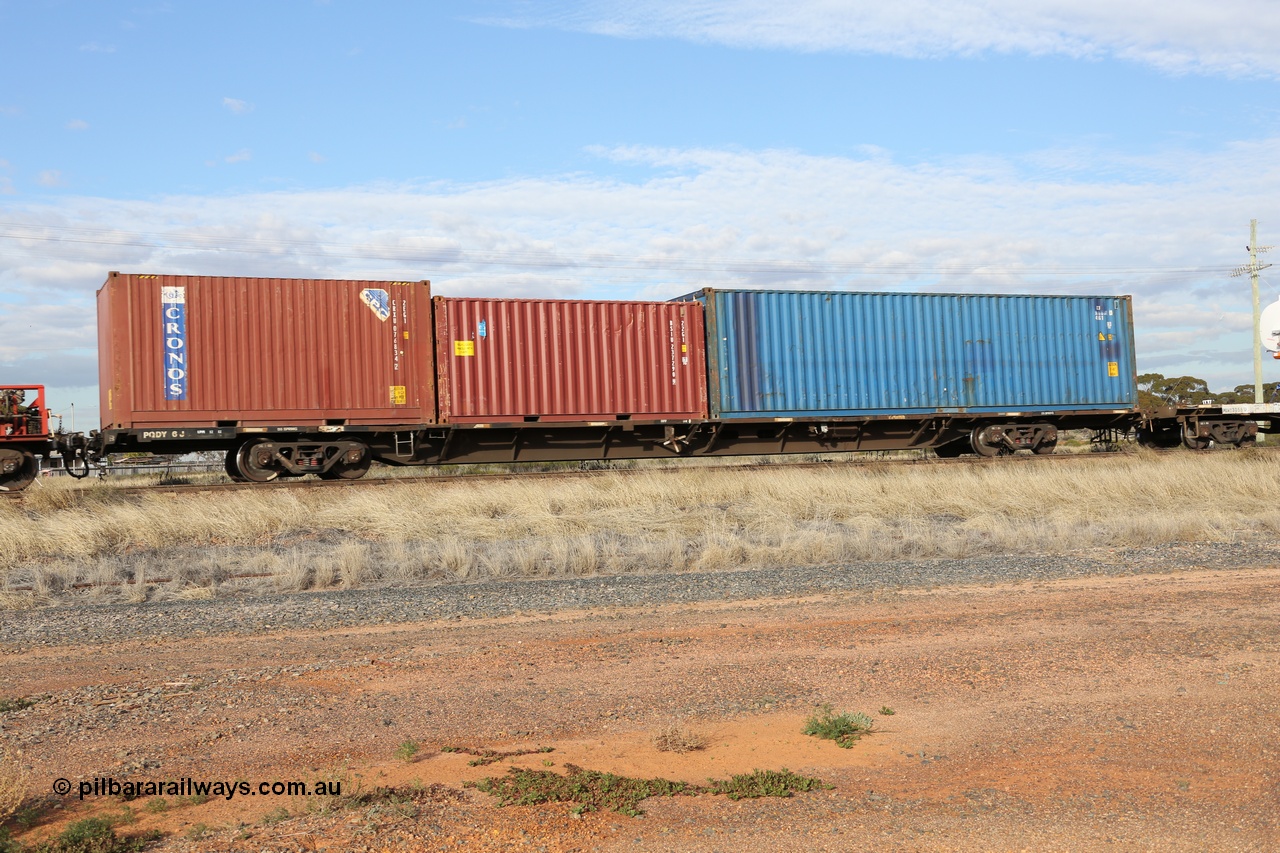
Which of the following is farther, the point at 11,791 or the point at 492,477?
the point at 492,477

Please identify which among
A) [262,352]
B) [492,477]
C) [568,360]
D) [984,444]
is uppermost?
[262,352]

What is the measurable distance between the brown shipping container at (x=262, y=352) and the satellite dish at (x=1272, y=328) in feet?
85.3

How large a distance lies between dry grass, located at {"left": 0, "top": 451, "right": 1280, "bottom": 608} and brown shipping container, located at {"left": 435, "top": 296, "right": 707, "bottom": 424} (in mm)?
1754

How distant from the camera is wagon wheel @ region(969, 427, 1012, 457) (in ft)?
69.4

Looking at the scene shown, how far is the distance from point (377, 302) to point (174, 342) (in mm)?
3246

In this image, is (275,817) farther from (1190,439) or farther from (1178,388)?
(1178,388)

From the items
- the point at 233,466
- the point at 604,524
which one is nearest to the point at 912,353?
the point at 604,524

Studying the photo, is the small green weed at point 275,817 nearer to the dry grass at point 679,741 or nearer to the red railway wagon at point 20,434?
the dry grass at point 679,741

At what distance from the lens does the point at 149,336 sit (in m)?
15.8

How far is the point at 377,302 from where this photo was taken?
17.1 metres

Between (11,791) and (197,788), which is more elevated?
(11,791)

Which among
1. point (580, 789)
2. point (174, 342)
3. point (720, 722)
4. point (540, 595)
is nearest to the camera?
point (580, 789)

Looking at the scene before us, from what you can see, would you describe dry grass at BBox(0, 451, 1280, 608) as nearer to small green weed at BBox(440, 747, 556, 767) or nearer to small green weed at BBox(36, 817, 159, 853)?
small green weed at BBox(440, 747, 556, 767)

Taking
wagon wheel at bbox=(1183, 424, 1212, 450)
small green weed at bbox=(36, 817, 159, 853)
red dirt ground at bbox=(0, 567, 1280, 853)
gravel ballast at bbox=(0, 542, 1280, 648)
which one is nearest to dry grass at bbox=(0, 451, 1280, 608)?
gravel ballast at bbox=(0, 542, 1280, 648)
